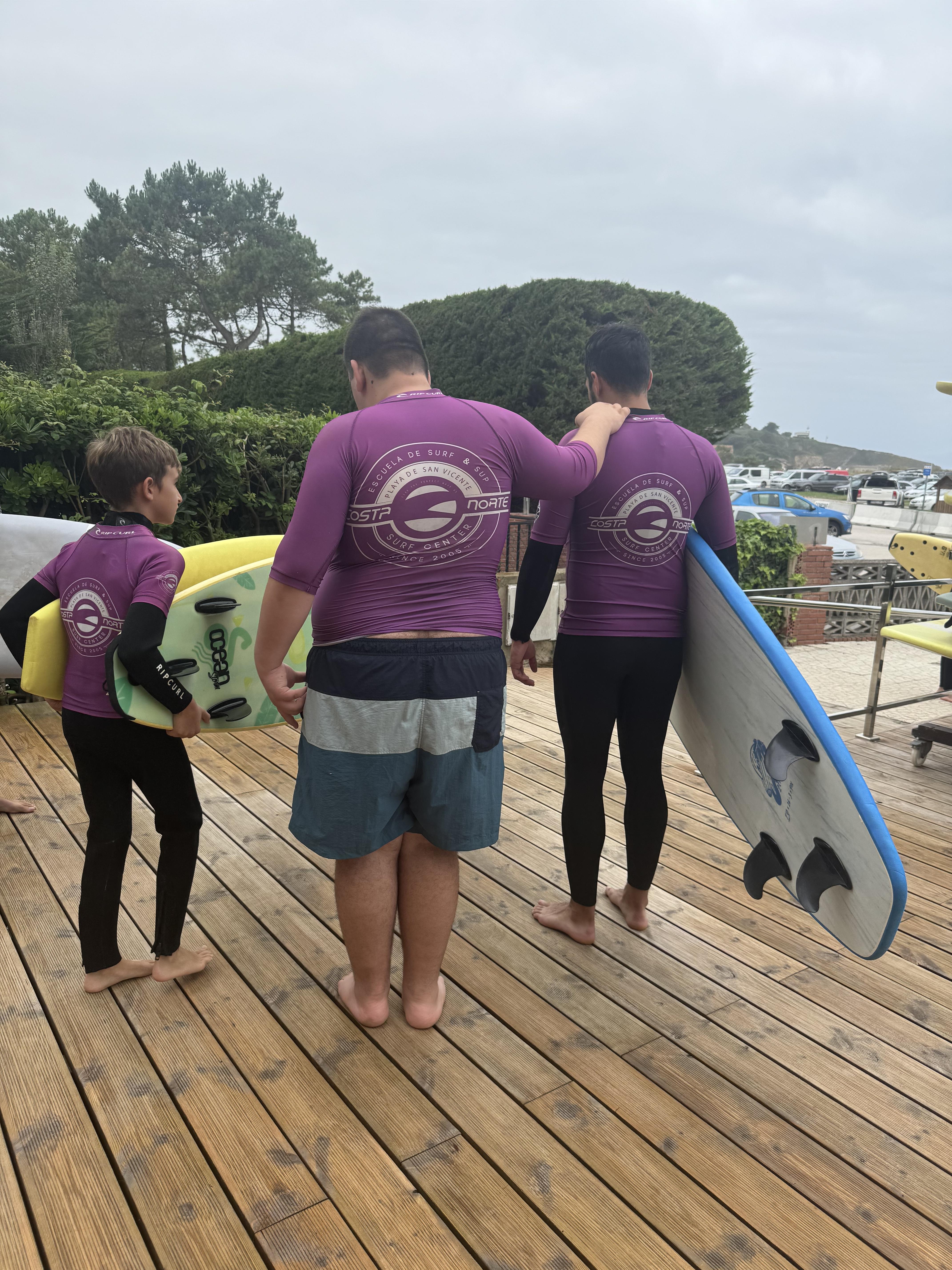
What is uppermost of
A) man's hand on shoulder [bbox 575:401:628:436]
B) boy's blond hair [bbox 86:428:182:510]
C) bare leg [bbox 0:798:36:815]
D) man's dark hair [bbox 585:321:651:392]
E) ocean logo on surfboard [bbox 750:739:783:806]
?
man's dark hair [bbox 585:321:651:392]

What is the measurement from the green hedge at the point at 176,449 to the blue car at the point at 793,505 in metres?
15.7

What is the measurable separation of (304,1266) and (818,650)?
26.7 ft

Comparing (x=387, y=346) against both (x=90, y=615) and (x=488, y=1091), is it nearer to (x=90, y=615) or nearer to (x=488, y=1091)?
(x=90, y=615)

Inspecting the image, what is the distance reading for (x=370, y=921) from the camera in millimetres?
1704

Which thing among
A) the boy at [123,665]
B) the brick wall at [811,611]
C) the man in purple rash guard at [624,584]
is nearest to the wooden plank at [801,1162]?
the man in purple rash guard at [624,584]

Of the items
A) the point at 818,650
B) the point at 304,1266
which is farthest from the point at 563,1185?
the point at 818,650

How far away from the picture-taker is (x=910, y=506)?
2791cm

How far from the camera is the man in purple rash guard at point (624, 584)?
6.19 ft

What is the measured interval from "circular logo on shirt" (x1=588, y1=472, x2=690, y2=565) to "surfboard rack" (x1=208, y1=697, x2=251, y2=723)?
1.08 metres

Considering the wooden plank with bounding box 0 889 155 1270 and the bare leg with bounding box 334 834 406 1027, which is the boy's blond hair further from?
the wooden plank with bounding box 0 889 155 1270

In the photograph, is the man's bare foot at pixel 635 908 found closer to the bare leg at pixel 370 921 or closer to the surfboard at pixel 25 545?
the bare leg at pixel 370 921

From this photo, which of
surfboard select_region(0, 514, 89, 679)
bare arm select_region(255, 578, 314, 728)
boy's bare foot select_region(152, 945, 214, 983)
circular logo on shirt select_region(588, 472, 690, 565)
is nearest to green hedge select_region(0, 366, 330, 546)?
surfboard select_region(0, 514, 89, 679)

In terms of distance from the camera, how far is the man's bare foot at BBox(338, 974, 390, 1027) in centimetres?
180

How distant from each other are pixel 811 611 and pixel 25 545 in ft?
26.4
